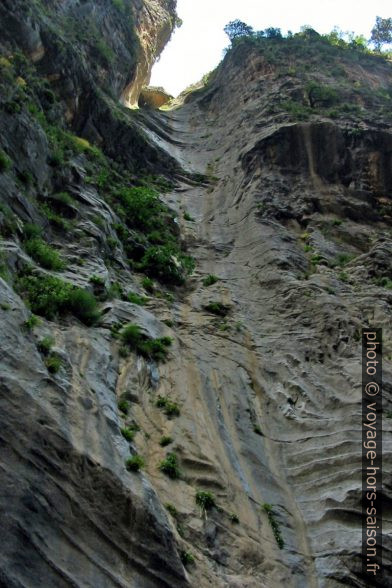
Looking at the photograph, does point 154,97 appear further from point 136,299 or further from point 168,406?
point 168,406

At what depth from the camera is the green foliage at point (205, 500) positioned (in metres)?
11.3

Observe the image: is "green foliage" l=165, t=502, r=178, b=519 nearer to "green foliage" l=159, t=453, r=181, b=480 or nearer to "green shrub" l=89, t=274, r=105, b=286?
"green foliage" l=159, t=453, r=181, b=480

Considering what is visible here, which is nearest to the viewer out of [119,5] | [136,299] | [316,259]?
[136,299]

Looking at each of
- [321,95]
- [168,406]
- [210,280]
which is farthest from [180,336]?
[321,95]

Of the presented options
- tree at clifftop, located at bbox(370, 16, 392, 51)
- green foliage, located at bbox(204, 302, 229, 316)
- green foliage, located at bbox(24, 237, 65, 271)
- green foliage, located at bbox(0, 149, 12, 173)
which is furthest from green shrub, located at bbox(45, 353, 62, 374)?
tree at clifftop, located at bbox(370, 16, 392, 51)

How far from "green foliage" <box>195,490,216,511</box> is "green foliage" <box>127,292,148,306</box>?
295 inches

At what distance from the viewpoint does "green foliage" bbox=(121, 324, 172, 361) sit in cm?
1488

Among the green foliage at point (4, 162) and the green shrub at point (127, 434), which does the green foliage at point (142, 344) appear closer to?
the green shrub at point (127, 434)

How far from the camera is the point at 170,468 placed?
1175 centimetres

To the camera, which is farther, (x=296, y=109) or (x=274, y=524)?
(x=296, y=109)

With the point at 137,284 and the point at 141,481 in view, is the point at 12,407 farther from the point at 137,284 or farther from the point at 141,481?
the point at 137,284

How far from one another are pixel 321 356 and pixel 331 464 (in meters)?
4.65

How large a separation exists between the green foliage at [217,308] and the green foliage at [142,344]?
13.1 feet

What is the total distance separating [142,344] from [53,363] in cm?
440
